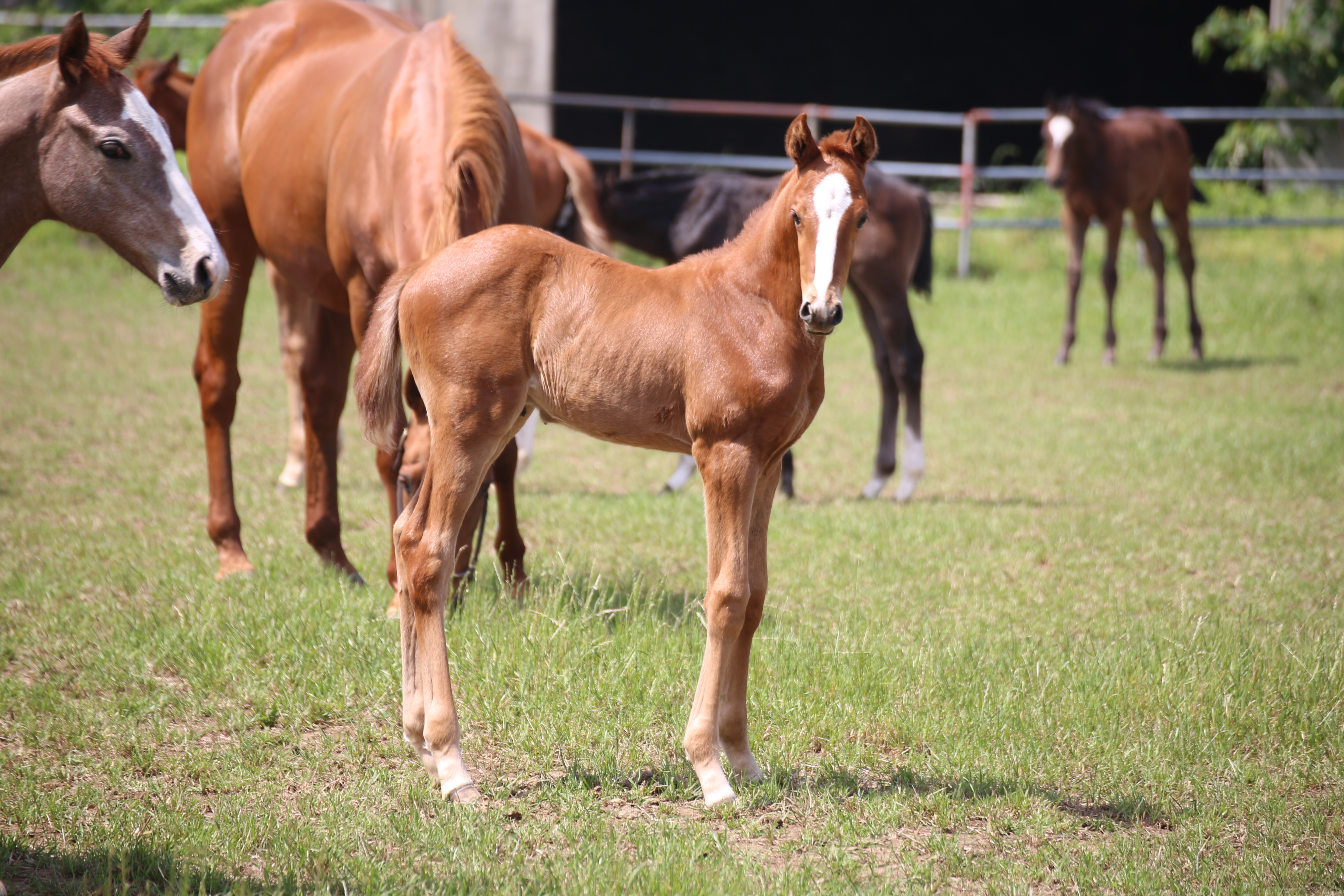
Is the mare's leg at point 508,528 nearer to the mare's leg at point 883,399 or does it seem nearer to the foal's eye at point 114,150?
the foal's eye at point 114,150

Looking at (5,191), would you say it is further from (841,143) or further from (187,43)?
(187,43)

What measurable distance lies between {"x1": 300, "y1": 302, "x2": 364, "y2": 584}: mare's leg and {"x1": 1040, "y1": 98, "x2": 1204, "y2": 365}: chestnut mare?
7841 mm

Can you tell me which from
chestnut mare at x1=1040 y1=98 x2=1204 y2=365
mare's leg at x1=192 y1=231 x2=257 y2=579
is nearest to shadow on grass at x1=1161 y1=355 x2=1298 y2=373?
chestnut mare at x1=1040 y1=98 x2=1204 y2=365

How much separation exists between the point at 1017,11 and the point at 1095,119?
12.1 m

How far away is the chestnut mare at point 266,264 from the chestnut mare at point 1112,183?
565 centimetres

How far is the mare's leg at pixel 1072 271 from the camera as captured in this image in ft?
35.1

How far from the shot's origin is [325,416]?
4.88 m

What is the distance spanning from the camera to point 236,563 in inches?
187

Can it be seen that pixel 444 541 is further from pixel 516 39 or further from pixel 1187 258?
pixel 516 39

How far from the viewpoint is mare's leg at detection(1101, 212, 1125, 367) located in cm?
1077

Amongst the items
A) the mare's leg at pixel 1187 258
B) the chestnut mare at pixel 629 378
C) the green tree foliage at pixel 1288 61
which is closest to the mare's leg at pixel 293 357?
the chestnut mare at pixel 629 378

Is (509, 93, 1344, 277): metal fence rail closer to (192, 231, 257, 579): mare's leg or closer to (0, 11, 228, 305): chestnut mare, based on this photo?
→ (192, 231, 257, 579): mare's leg

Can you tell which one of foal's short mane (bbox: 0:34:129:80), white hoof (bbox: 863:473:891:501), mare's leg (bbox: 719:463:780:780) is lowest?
white hoof (bbox: 863:473:891:501)

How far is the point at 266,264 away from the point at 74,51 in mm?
4104
